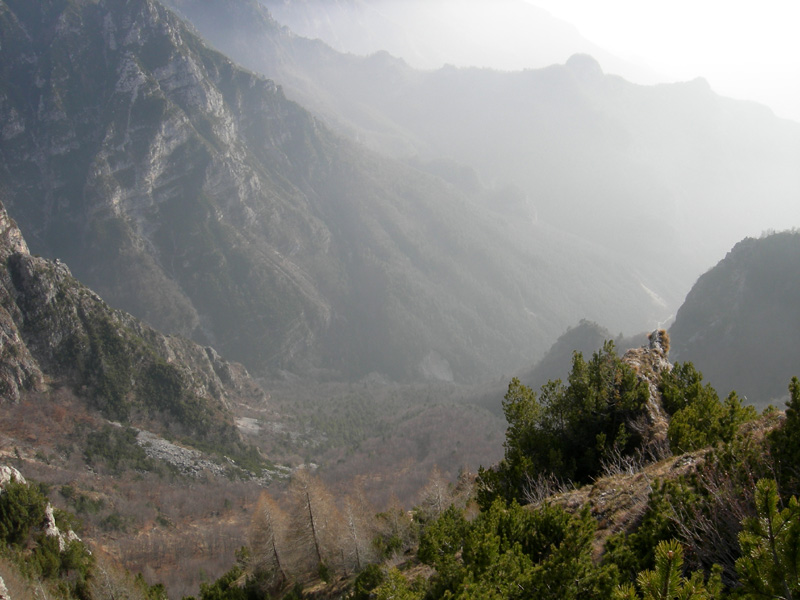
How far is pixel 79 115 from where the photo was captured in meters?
176

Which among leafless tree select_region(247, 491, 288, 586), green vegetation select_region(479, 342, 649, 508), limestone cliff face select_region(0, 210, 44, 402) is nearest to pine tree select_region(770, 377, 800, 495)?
green vegetation select_region(479, 342, 649, 508)

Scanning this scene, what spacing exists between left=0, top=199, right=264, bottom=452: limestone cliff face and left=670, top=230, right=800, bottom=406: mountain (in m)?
120

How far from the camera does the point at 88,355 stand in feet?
311

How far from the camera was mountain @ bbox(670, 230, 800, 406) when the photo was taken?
325ft

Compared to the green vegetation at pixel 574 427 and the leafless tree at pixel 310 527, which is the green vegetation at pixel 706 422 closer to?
the green vegetation at pixel 574 427

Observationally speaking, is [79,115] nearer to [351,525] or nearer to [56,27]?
[56,27]

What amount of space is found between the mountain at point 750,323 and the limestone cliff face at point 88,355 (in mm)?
119806

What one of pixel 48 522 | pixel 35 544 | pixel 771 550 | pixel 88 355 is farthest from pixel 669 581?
pixel 88 355

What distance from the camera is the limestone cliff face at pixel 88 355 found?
283ft

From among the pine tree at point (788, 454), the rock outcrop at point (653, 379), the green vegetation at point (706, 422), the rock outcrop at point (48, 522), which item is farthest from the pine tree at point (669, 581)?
the rock outcrop at point (48, 522)

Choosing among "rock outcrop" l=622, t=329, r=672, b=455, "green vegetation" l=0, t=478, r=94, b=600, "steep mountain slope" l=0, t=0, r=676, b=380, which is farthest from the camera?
"steep mountain slope" l=0, t=0, r=676, b=380

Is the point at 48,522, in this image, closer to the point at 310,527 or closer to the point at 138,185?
the point at 310,527

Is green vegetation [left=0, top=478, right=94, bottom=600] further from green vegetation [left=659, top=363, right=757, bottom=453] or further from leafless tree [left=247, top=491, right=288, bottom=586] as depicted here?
green vegetation [left=659, top=363, right=757, bottom=453]

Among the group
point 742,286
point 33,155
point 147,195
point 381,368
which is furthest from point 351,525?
point 33,155
